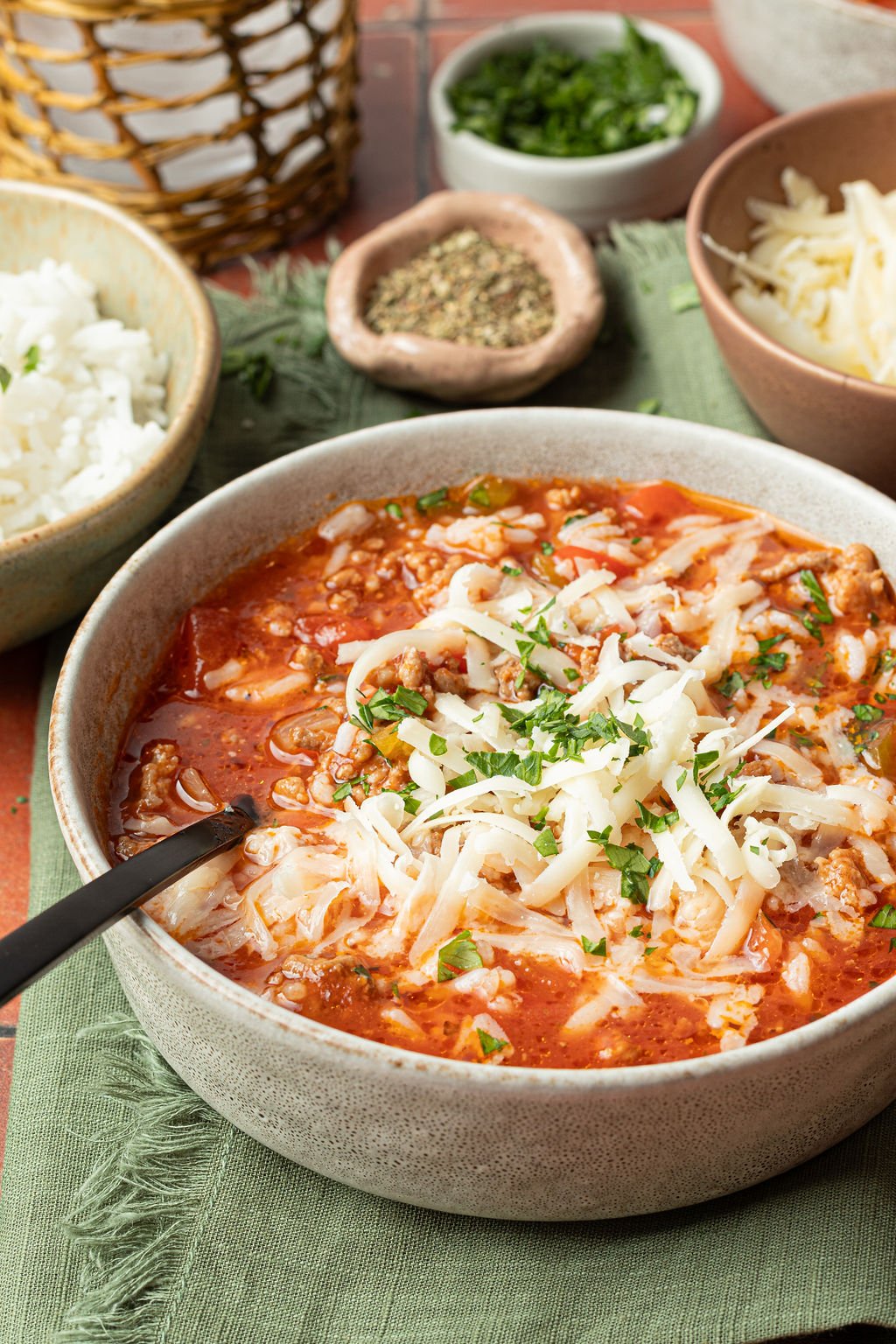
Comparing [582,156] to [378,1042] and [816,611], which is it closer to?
[816,611]

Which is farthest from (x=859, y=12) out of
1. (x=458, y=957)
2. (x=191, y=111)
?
(x=458, y=957)

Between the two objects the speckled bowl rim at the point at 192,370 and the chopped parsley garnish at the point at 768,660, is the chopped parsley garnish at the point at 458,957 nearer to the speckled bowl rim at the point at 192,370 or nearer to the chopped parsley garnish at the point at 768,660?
the chopped parsley garnish at the point at 768,660

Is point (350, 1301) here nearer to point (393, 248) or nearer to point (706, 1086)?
point (706, 1086)

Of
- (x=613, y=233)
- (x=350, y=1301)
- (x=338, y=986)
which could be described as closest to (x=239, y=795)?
(x=338, y=986)

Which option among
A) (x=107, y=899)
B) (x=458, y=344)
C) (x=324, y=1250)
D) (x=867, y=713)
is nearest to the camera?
(x=107, y=899)

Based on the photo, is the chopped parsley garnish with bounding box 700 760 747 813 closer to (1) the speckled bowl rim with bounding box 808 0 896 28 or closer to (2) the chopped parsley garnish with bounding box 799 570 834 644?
(2) the chopped parsley garnish with bounding box 799 570 834 644

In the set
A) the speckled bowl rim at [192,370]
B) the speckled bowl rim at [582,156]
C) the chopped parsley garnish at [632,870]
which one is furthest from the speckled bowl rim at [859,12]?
the chopped parsley garnish at [632,870]

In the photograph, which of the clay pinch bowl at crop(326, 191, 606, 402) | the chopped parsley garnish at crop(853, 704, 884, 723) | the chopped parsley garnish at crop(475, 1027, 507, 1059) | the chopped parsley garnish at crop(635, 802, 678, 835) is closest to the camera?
the chopped parsley garnish at crop(475, 1027, 507, 1059)

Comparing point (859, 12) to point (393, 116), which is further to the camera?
point (393, 116)

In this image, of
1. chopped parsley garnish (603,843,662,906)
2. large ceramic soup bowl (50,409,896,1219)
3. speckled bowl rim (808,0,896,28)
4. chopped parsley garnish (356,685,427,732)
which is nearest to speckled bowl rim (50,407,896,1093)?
large ceramic soup bowl (50,409,896,1219)
